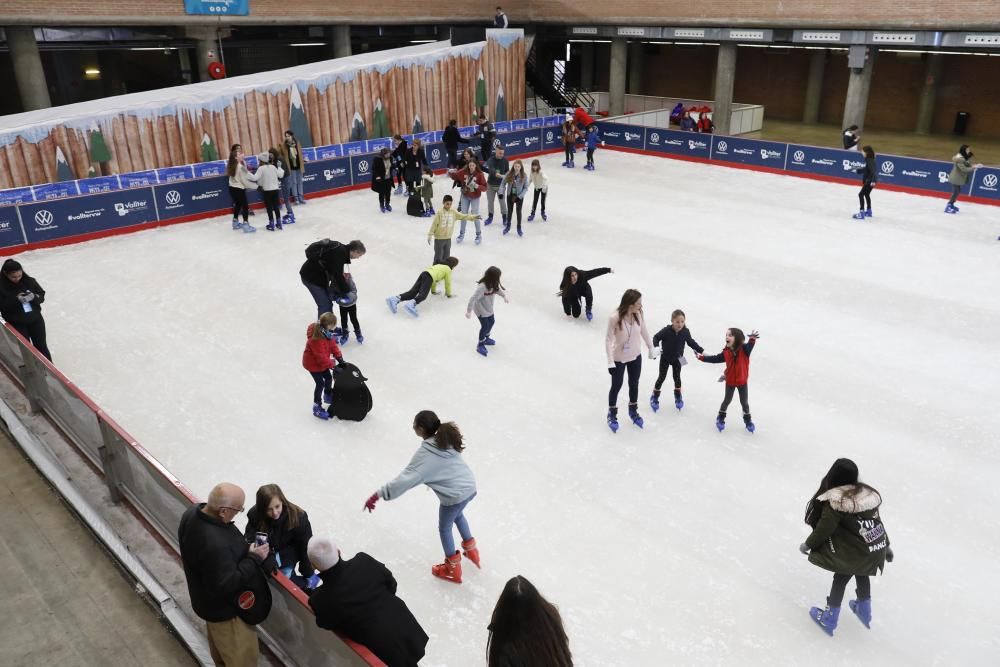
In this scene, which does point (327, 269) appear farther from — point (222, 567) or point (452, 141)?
point (452, 141)

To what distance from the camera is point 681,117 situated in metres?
30.1

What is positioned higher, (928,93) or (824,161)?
(928,93)

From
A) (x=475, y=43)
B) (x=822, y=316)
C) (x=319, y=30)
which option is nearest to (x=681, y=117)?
(x=475, y=43)

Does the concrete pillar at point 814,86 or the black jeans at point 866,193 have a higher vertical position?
the concrete pillar at point 814,86

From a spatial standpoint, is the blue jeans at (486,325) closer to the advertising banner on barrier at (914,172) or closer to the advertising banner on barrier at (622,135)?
the advertising banner on barrier at (914,172)

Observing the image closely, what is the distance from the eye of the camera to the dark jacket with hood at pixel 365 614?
375cm

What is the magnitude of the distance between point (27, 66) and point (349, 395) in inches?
687

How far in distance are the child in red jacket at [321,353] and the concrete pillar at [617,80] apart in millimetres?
26067

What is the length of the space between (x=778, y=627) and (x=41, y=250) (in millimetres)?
13636

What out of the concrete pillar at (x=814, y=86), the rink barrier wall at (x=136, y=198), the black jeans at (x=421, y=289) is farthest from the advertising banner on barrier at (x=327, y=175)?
the concrete pillar at (x=814, y=86)

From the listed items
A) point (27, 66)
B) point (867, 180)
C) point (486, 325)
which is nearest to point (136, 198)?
point (27, 66)

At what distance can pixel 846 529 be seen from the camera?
493cm

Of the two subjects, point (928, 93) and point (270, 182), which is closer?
point (270, 182)

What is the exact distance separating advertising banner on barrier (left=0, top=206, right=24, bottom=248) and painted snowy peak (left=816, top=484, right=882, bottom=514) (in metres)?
13.9
